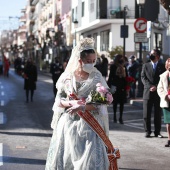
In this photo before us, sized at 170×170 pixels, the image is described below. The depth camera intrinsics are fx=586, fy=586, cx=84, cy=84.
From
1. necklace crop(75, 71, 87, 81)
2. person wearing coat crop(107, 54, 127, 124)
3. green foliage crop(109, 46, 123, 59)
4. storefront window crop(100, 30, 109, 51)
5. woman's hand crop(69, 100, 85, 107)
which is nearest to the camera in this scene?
woman's hand crop(69, 100, 85, 107)

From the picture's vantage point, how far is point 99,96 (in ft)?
20.9

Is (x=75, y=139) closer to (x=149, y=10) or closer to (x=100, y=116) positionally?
(x=100, y=116)

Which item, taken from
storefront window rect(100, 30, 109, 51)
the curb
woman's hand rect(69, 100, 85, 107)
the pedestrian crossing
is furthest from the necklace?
storefront window rect(100, 30, 109, 51)

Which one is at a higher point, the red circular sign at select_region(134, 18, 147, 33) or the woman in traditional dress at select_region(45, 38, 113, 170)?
the red circular sign at select_region(134, 18, 147, 33)

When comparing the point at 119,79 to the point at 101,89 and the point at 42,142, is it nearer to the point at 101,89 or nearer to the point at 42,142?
the point at 42,142

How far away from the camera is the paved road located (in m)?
9.25

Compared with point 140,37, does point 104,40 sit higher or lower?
lower

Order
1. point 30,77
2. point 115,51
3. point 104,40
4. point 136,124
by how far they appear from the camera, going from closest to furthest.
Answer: point 136,124 < point 30,77 < point 115,51 < point 104,40

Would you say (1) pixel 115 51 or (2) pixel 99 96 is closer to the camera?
(2) pixel 99 96

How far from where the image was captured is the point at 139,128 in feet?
47.4

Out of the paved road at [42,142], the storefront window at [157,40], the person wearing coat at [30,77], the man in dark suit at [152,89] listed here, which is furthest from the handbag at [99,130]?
the storefront window at [157,40]

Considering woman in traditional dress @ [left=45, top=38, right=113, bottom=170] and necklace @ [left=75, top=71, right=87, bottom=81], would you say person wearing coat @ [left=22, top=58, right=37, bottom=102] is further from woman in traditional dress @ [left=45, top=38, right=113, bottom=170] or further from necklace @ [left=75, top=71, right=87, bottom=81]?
necklace @ [left=75, top=71, right=87, bottom=81]

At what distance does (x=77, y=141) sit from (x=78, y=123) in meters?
0.21

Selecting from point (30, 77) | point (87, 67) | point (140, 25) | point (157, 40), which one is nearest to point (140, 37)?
point (140, 25)
